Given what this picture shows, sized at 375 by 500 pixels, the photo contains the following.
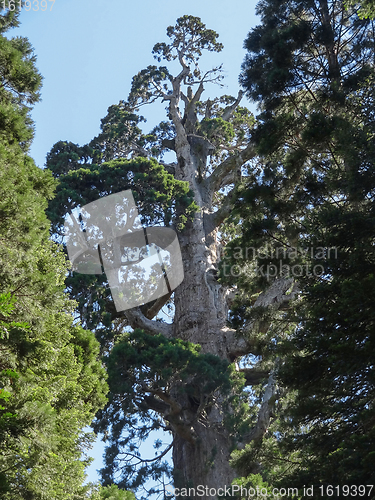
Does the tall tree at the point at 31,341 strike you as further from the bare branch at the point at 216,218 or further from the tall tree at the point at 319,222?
the bare branch at the point at 216,218

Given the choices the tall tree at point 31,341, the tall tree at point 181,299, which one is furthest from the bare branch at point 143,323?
the tall tree at point 31,341

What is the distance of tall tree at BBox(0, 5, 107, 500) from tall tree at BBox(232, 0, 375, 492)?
8.01ft

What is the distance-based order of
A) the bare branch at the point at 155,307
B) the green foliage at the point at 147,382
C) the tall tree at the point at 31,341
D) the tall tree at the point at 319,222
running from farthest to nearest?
the bare branch at the point at 155,307 < the green foliage at the point at 147,382 < the tall tree at the point at 319,222 < the tall tree at the point at 31,341

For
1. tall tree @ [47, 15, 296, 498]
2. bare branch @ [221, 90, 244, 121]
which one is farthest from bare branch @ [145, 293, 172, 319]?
bare branch @ [221, 90, 244, 121]

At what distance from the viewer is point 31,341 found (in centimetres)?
607

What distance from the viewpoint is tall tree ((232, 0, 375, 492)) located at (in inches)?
249

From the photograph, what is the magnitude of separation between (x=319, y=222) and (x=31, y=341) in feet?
12.9

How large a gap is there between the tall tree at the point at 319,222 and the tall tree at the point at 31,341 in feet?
8.01

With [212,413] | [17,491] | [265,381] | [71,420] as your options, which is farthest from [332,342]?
[265,381]

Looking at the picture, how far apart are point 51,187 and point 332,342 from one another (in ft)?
13.2

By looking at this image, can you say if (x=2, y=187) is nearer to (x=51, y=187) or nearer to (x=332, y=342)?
(x=51, y=187)

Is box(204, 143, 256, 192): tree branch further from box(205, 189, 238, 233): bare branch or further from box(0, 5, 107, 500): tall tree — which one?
box(0, 5, 107, 500): tall tree

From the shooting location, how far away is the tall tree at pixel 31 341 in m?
5.36

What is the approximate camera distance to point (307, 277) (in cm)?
759
